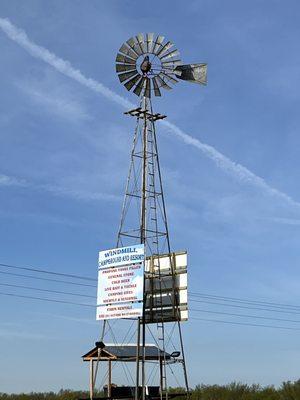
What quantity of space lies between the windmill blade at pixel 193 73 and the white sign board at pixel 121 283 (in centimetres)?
1122

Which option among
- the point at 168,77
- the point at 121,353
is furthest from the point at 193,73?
the point at 121,353

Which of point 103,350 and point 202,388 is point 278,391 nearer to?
point 202,388

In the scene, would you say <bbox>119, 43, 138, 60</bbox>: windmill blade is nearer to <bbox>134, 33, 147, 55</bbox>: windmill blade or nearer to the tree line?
<bbox>134, 33, 147, 55</bbox>: windmill blade

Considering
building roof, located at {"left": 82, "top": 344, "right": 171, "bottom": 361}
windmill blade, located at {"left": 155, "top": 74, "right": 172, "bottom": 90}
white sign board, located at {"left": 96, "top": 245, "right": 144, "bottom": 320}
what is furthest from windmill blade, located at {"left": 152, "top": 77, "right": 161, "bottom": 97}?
building roof, located at {"left": 82, "top": 344, "right": 171, "bottom": 361}

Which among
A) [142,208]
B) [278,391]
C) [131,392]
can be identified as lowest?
[131,392]

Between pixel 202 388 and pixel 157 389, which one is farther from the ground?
pixel 202 388

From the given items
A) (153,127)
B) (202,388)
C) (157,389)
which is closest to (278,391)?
(202,388)

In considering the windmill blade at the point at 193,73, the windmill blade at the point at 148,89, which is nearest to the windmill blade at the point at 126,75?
the windmill blade at the point at 148,89

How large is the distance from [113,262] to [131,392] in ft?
25.1

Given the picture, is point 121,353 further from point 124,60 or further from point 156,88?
point 124,60

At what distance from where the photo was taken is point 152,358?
121 ft

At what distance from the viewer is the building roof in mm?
36031

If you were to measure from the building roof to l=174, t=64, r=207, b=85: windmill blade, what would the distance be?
1630 centimetres

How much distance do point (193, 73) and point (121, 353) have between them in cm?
1728
